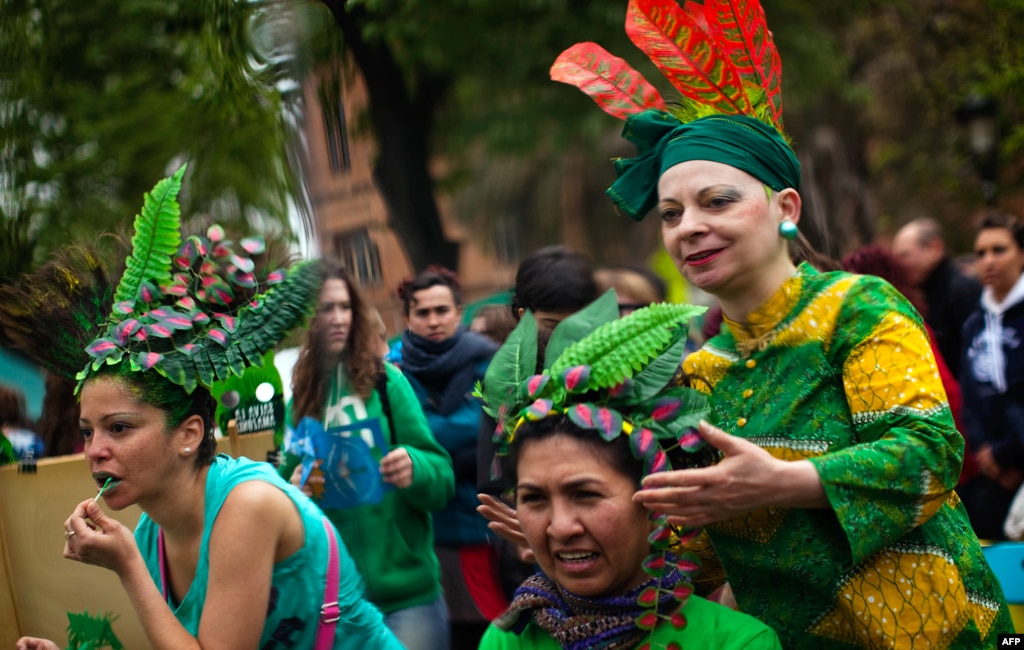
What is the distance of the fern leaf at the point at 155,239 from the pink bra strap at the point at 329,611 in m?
0.79

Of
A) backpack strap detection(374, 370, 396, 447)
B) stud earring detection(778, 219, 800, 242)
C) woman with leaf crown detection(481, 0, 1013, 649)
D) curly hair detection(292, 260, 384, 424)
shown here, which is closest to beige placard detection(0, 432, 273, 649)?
curly hair detection(292, 260, 384, 424)

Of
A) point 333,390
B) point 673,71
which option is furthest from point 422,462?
point 673,71

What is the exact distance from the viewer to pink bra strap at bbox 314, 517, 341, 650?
8.50ft

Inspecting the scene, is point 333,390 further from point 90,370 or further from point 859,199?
point 859,199

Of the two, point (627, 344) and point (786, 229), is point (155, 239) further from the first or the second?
point (786, 229)

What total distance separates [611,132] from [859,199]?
17.4 feet

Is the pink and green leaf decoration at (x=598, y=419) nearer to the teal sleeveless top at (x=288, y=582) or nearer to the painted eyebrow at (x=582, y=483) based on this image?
the painted eyebrow at (x=582, y=483)

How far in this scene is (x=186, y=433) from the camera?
2.54 meters

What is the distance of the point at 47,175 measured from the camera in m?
2.88

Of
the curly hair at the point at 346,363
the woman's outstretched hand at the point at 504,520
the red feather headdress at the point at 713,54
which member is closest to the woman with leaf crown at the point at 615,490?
the woman's outstretched hand at the point at 504,520

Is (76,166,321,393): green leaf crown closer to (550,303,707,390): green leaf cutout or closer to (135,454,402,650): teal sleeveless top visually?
(135,454,402,650): teal sleeveless top

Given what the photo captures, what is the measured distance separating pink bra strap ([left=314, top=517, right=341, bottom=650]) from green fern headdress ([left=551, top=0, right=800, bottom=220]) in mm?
1135

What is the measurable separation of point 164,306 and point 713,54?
1.41m

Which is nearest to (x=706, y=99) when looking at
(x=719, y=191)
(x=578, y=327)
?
(x=719, y=191)
